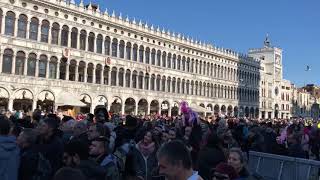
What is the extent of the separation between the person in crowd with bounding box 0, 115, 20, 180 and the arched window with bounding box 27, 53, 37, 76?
31532 mm

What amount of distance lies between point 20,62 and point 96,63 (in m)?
8.28

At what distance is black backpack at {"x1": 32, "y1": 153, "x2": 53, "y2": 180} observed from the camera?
4.91m

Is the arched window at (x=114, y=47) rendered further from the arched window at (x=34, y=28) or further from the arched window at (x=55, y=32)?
the arched window at (x=34, y=28)

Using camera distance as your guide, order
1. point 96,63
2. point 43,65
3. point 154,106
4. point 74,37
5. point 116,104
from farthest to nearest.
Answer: point 154,106, point 116,104, point 96,63, point 74,37, point 43,65

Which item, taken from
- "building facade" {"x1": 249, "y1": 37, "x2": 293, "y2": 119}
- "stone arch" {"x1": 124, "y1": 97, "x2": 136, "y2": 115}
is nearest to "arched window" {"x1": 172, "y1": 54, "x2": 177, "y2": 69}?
"stone arch" {"x1": 124, "y1": 97, "x2": 136, "y2": 115}

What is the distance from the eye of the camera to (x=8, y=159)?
15.8ft

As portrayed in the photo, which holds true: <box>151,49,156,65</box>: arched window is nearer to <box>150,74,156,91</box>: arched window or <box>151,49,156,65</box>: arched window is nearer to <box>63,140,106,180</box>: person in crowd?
<box>150,74,156,91</box>: arched window

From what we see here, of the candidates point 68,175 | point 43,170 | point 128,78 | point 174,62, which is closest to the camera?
point 68,175

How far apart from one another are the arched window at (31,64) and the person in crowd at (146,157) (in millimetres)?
30702

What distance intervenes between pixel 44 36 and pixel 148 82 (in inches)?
573

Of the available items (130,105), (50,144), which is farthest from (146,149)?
(130,105)

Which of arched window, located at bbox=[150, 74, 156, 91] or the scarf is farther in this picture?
arched window, located at bbox=[150, 74, 156, 91]

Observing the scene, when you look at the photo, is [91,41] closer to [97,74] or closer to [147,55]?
[97,74]

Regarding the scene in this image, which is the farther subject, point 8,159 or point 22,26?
point 22,26
